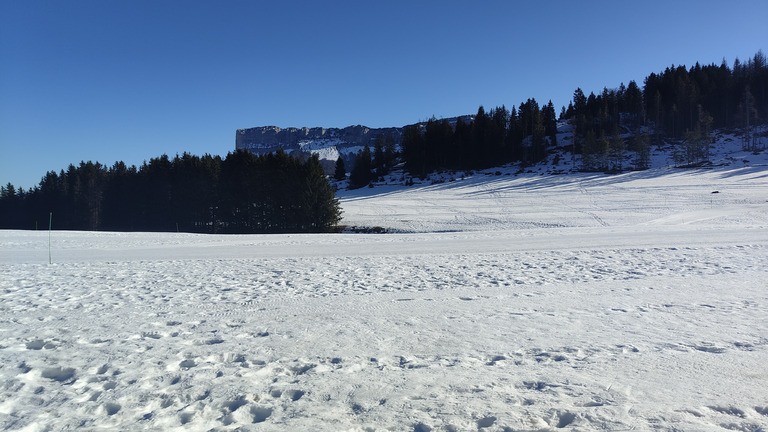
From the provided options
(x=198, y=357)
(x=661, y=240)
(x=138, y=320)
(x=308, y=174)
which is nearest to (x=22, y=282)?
(x=138, y=320)

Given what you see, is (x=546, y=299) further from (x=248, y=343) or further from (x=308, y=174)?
(x=308, y=174)

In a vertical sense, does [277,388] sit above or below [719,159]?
below

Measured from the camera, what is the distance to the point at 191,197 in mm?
46969

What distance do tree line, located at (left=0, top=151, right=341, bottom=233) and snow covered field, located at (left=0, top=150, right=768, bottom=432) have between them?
24762 mm

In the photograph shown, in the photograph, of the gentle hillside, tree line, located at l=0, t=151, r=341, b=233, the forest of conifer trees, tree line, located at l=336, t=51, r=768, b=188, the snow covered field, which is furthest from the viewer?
tree line, located at l=336, t=51, r=768, b=188

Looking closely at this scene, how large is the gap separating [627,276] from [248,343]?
8944 millimetres

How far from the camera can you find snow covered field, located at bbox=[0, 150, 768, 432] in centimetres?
366

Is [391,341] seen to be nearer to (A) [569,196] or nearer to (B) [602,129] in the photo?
(A) [569,196]

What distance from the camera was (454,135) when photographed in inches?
3482

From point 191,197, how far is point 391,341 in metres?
47.6

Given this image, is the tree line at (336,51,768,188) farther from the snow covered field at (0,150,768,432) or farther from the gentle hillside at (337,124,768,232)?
the snow covered field at (0,150,768,432)

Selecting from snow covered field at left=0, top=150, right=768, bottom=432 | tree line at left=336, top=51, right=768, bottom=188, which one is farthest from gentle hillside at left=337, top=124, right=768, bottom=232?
snow covered field at left=0, top=150, right=768, bottom=432

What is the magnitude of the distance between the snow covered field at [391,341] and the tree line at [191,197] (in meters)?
24.8

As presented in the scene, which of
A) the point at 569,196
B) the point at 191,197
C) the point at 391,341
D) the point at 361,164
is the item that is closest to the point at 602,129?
the point at 569,196
